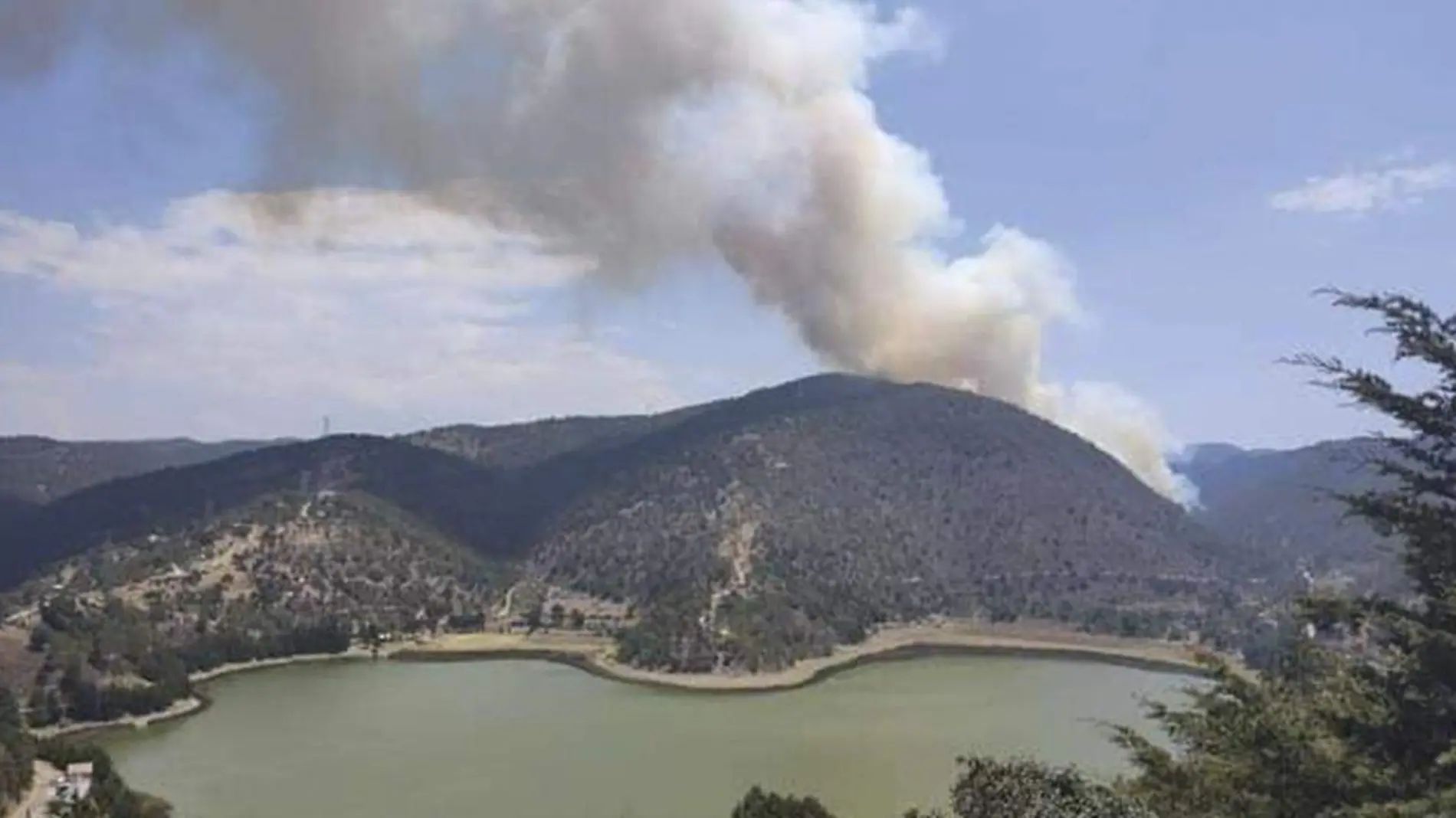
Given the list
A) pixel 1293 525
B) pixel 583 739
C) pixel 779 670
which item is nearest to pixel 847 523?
pixel 779 670

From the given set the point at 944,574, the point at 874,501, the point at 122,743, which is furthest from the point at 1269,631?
the point at 122,743

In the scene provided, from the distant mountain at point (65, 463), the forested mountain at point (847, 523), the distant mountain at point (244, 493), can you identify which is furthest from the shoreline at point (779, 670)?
the distant mountain at point (65, 463)

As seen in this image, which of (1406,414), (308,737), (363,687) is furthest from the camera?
(363,687)

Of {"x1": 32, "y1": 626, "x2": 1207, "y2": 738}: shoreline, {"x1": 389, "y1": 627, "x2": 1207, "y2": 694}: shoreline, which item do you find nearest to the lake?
{"x1": 32, "y1": 626, "x2": 1207, "y2": 738}: shoreline

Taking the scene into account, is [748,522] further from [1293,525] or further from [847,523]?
[1293,525]

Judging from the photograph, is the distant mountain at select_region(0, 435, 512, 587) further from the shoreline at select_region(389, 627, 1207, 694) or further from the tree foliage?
the tree foliage

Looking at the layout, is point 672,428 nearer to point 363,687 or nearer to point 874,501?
point 874,501
